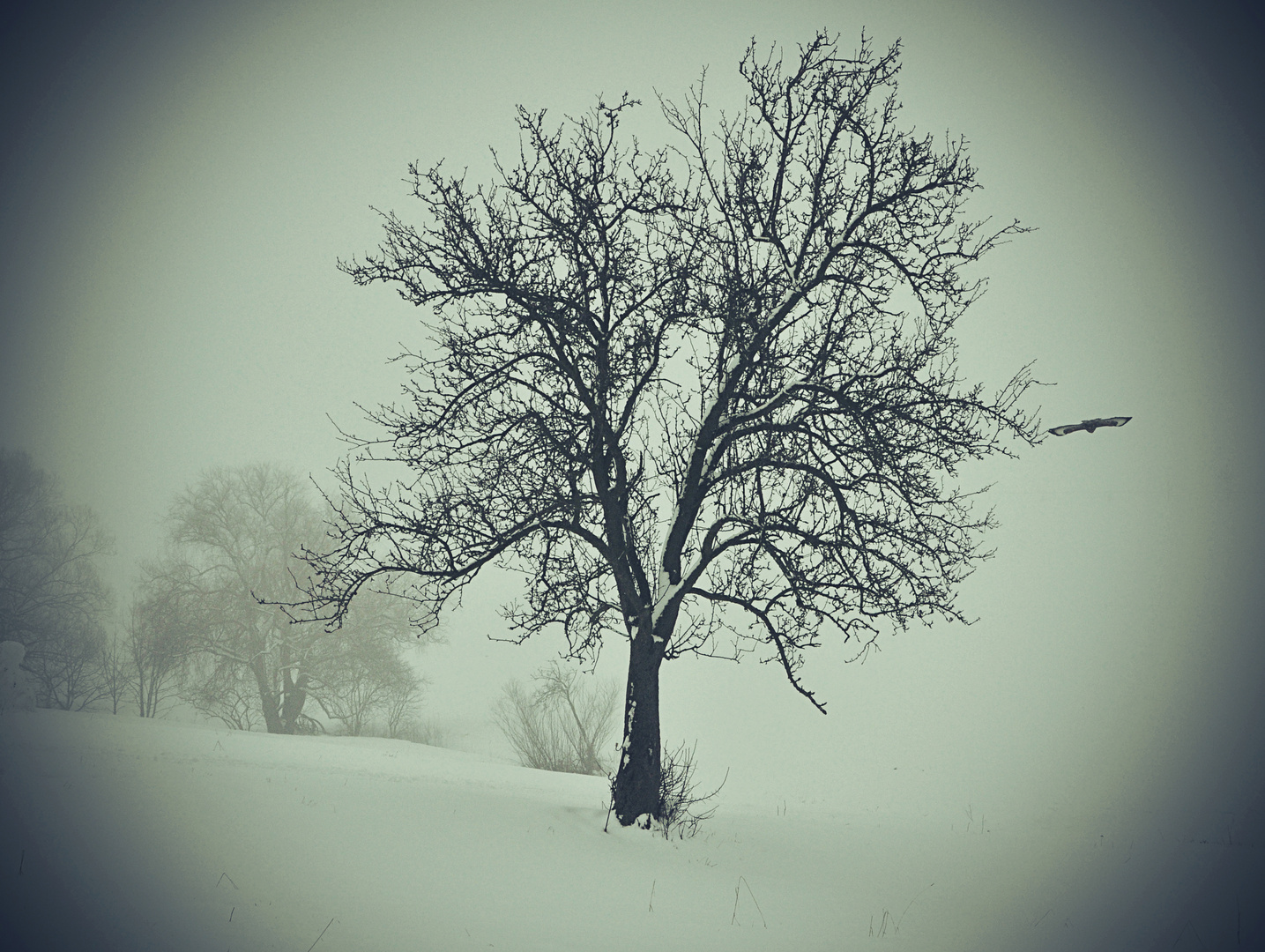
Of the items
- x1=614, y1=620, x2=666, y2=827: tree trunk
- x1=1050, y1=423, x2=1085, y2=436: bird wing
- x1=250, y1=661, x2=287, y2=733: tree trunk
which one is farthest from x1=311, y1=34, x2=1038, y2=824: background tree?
x1=250, y1=661, x2=287, y2=733: tree trunk

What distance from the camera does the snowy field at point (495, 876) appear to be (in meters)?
4.19

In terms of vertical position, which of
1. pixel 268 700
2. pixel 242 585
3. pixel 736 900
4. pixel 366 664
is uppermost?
pixel 242 585

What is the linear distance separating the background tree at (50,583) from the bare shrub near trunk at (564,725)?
17.5m

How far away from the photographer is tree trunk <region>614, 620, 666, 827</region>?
A: 25.2ft

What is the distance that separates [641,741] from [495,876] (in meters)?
2.64

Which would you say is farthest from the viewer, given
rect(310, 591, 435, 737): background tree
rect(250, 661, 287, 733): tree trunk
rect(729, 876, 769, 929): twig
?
rect(310, 591, 435, 737): background tree

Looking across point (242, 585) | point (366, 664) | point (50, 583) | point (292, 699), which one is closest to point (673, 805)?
point (366, 664)

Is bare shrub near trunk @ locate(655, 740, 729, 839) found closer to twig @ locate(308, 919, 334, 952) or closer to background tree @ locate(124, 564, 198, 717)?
twig @ locate(308, 919, 334, 952)

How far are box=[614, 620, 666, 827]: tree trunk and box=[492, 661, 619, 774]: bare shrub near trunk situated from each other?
1359 centimetres

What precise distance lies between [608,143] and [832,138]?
2917 mm

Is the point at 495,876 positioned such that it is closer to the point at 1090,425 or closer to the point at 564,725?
the point at 1090,425

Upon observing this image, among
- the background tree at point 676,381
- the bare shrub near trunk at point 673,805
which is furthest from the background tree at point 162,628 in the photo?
the bare shrub near trunk at point 673,805

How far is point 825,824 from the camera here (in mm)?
9891

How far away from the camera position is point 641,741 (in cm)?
779
